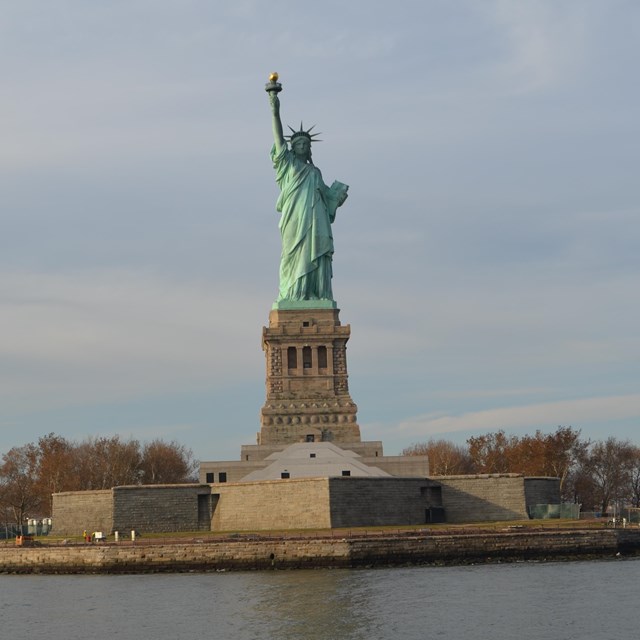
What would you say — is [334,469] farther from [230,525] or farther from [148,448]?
[148,448]

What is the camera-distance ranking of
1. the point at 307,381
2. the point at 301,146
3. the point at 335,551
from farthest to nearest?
the point at 301,146 → the point at 307,381 → the point at 335,551

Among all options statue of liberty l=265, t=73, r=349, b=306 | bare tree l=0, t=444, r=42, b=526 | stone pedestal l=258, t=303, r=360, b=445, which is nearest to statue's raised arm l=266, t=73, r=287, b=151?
statue of liberty l=265, t=73, r=349, b=306

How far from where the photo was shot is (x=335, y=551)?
1850 inches

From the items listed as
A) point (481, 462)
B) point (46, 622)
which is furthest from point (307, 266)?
point (46, 622)

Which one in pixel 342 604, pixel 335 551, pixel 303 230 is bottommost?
pixel 342 604

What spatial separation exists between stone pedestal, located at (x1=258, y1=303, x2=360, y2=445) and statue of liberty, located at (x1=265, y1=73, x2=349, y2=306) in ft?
7.09

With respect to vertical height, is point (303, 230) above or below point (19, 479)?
above

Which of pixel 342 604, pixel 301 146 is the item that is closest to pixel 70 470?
pixel 301 146

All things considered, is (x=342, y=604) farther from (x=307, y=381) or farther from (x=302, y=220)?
(x=302, y=220)

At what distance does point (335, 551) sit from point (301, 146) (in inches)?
1357

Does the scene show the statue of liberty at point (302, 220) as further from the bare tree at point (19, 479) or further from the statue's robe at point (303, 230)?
the bare tree at point (19, 479)

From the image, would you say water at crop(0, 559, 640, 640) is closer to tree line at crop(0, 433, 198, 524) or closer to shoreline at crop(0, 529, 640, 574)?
shoreline at crop(0, 529, 640, 574)

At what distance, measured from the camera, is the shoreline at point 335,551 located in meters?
47.2

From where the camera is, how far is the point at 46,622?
121 ft
